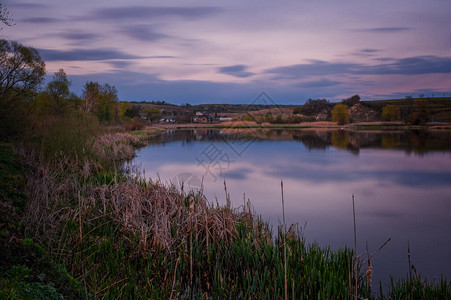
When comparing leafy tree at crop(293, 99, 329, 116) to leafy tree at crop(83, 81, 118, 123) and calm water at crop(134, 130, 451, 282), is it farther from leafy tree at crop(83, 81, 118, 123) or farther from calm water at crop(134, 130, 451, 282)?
calm water at crop(134, 130, 451, 282)

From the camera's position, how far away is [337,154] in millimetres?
32656

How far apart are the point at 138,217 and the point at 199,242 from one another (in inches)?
63.8

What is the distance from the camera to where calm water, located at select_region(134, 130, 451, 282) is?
958cm

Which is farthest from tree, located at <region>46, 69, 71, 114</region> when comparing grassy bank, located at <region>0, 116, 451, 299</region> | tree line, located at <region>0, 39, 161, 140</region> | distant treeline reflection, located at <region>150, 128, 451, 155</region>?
grassy bank, located at <region>0, 116, 451, 299</region>

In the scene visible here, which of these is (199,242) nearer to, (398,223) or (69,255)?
(69,255)

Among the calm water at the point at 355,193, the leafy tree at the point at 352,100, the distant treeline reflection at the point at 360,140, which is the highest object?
the leafy tree at the point at 352,100

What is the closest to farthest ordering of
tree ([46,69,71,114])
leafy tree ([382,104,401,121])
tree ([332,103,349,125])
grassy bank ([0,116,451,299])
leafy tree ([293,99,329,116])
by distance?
1. grassy bank ([0,116,451,299])
2. tree ([46,69,71,114])
3. leafy tree ([382,104,401,121])
4. tree ([332,103,349,125])
5. leafy tree ([293,99,329,116])

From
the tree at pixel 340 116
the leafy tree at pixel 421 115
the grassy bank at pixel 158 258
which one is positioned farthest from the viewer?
the tree at pixel 340 116

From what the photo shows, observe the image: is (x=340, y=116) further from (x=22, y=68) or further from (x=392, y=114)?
(x=22, y=68)

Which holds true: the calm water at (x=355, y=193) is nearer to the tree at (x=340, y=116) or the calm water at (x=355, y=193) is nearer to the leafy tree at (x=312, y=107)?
the tree at (x=340, y=116)

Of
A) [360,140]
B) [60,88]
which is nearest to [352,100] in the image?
[360,140]

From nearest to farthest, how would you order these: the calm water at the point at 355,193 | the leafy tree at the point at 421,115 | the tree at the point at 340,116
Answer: the calm water at the point at 355,193, the leafy tree at the point at 421,115, the tree at the point at 340,116

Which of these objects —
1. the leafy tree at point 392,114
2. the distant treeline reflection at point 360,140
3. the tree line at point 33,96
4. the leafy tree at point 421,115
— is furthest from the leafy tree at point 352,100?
the tree line at point 33,96

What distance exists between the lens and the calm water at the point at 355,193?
9578mm
